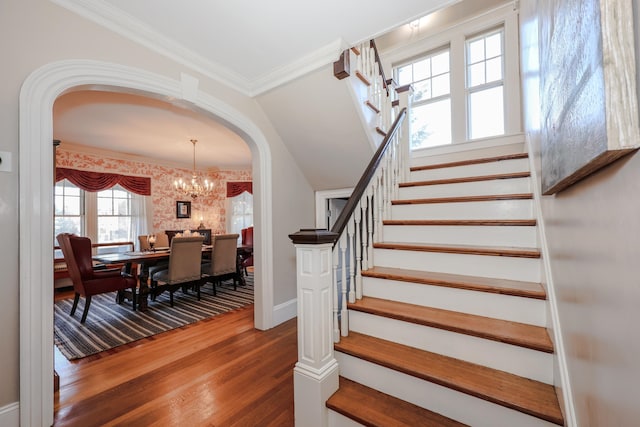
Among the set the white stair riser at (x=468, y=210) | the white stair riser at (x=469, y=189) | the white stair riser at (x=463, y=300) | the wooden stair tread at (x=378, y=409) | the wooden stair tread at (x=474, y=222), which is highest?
the white stair riser at (x=469, y=189)

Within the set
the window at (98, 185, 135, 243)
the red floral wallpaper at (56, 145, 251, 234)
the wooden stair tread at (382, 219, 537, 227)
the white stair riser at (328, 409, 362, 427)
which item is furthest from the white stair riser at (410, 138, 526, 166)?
the window at (98, 185, 135, 243)

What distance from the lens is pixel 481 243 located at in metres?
1.98

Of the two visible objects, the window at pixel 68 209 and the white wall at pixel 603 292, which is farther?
the window at pixel 68 209

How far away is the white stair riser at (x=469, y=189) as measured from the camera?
2.18m

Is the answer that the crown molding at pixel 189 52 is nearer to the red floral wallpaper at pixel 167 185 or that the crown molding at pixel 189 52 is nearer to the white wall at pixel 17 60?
the white wall at pixel 17 60

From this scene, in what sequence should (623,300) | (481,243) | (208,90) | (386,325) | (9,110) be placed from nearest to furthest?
(623,300), (9,110), (386,325), (481,243), (208,90)

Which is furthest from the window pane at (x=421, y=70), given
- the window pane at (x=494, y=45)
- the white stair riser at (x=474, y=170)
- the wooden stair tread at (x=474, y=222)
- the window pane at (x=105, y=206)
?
the window pane at (x=105, y=206)

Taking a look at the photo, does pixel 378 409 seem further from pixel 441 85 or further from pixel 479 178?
pixel 441 85

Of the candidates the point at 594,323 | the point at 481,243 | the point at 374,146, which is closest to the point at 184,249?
the point at 374,146

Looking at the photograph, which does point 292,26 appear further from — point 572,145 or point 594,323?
point 594,323

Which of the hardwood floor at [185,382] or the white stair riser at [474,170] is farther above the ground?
the white stair riser at [474,170]

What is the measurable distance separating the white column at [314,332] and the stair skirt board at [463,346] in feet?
1.12

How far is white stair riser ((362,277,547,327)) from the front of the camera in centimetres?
143

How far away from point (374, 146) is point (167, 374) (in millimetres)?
2807
